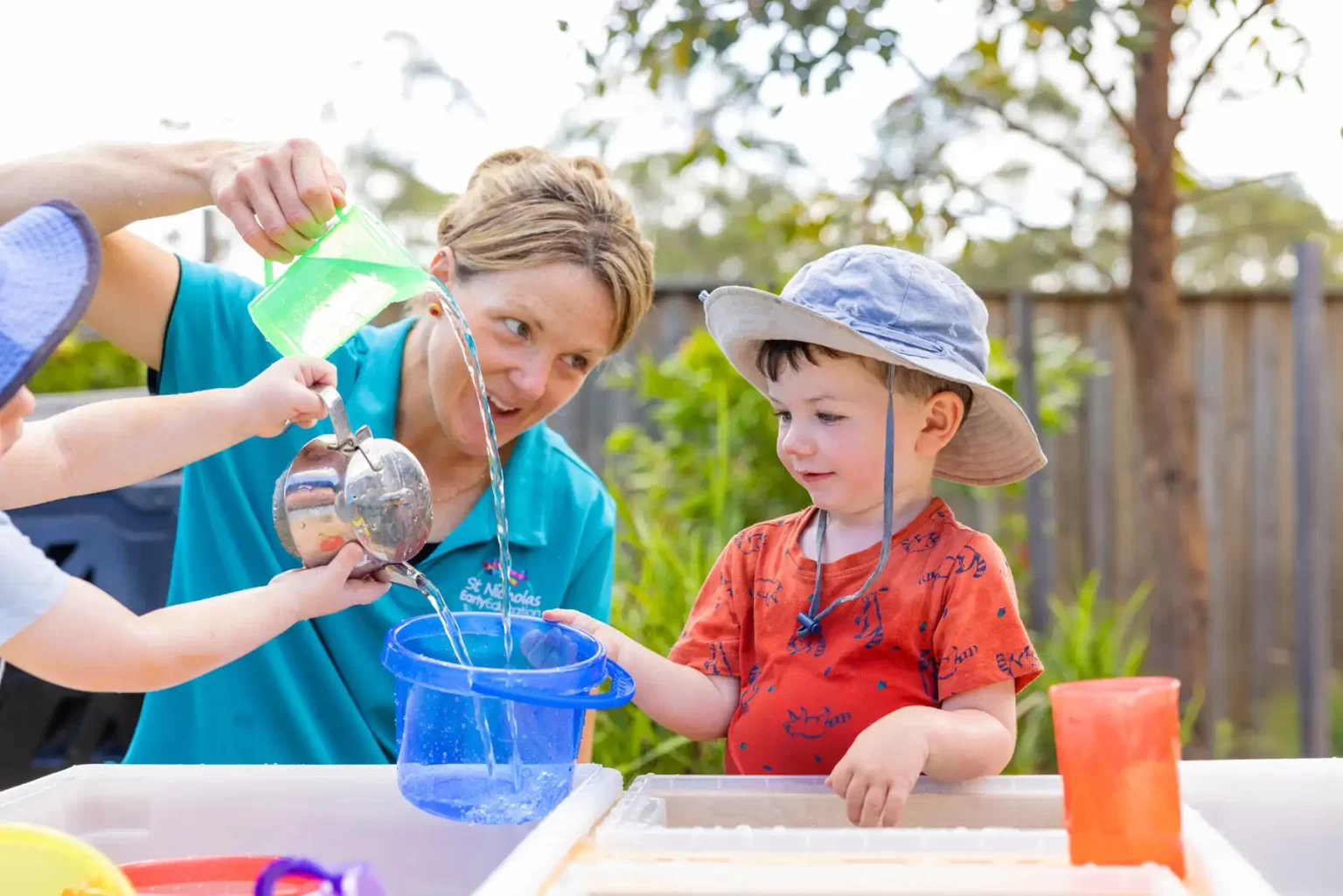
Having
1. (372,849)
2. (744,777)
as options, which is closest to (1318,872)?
(744,777)

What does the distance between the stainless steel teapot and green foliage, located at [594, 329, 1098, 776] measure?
1590mm

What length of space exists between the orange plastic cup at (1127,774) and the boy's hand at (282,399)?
0.78m

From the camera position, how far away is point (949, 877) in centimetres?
85

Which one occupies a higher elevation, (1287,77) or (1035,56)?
(1035,56)

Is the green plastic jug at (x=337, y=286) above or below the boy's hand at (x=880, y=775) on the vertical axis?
above

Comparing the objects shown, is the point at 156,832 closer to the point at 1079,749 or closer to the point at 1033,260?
the point at 1079,749

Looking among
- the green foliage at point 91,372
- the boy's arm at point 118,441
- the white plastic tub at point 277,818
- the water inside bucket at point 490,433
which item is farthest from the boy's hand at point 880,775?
the green foliage at point 91,372

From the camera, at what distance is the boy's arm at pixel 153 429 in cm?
115

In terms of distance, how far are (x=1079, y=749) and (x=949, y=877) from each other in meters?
0.14

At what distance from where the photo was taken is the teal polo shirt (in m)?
1.73

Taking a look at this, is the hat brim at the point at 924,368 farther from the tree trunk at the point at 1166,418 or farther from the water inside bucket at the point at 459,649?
the tree trunk at the point at 1166,418

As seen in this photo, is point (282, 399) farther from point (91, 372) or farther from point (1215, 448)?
point (91, 372)

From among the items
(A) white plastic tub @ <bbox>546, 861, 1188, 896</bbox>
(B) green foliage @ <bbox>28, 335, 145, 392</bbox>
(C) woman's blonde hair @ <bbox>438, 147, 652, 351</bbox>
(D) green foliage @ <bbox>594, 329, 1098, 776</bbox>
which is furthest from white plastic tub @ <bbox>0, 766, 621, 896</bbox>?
(B) green foliage @ <bbox>28, 335, 145, 392</bbox>

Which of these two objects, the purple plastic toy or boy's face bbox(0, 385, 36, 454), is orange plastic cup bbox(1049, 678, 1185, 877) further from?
boy's face bbox(0, 385, 36, 454)
